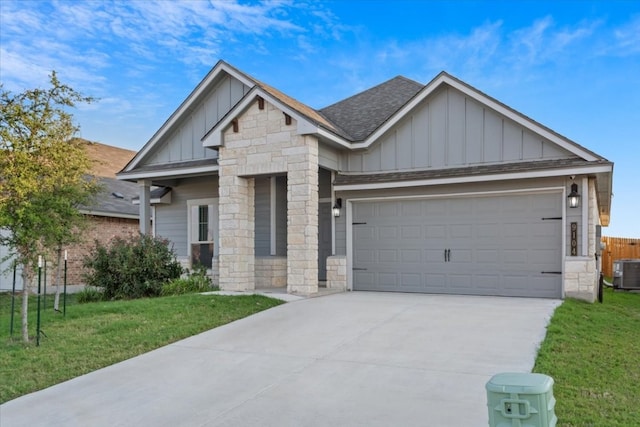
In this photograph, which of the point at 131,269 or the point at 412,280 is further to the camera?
the point at 131,269

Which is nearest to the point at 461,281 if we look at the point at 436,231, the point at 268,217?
the point at 436,231

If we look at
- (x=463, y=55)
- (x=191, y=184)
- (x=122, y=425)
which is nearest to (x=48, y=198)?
(x=122, y=425)

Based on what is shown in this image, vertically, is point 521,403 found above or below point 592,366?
above

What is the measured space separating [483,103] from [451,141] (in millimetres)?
1099

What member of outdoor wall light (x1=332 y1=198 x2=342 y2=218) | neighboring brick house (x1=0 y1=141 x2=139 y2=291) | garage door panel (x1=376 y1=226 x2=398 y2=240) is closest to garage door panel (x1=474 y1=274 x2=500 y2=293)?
garage door panel (x1=376 y1=226 x2=398 y2=240)

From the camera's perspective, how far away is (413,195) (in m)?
12.0

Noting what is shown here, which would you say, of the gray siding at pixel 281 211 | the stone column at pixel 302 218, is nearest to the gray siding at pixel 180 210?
the gray siding at pixel 281 211

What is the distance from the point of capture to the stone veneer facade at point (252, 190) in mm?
11070

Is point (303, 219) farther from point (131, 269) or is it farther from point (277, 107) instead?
point (131, 269)

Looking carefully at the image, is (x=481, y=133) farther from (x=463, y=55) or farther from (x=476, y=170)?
(x=463, y=55)

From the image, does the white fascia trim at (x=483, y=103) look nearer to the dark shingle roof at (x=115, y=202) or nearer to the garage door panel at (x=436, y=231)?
the garage door panel at (x=436, y=231)

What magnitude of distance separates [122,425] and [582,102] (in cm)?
1577

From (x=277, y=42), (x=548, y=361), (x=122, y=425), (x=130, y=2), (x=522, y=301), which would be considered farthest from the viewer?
(x=277, y=42)

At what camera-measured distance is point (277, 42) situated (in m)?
17.0
